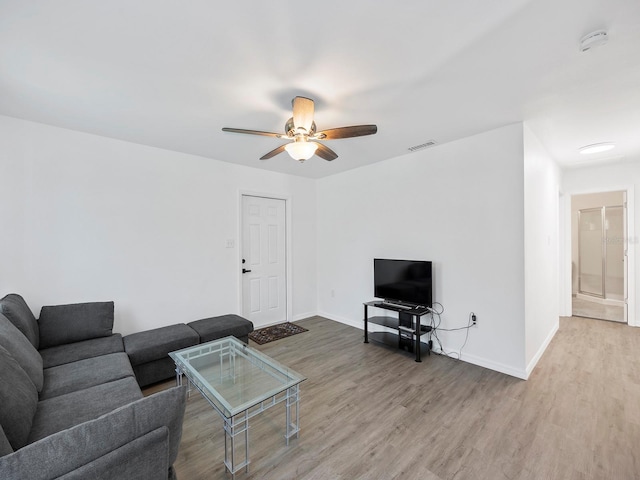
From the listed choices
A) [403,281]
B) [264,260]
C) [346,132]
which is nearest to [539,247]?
[403,281]

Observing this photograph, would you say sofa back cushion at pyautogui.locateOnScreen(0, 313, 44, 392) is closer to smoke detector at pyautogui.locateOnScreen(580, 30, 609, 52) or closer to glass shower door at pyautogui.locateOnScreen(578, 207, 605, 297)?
smoke detector at pyautogui.locateOnScreen(580, 30, 609, 52)

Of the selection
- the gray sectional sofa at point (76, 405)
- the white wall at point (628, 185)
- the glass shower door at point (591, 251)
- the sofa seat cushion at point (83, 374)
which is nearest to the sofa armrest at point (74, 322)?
the gray sectional sofa at point (76, 405)

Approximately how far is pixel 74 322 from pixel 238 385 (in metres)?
1.80

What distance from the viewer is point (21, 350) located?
1803 mm

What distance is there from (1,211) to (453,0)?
12.6 feet

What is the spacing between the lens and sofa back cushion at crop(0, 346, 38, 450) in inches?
47.3

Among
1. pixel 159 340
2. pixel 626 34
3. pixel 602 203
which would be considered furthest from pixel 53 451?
pixel 602 203

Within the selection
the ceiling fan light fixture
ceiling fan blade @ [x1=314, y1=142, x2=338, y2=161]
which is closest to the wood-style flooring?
the ceiling fan light fixture

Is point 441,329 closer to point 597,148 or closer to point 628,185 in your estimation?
point 597,148

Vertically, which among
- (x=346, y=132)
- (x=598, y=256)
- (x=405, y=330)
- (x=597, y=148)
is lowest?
(x=405, y=330)

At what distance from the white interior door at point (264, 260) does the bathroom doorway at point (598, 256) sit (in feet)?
17.3

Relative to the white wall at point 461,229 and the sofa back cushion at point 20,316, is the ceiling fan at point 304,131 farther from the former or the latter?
the sofa back cushion at point 20,316

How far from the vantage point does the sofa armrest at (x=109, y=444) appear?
2.66 ft

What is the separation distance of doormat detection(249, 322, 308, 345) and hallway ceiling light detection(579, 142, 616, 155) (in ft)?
14.4
